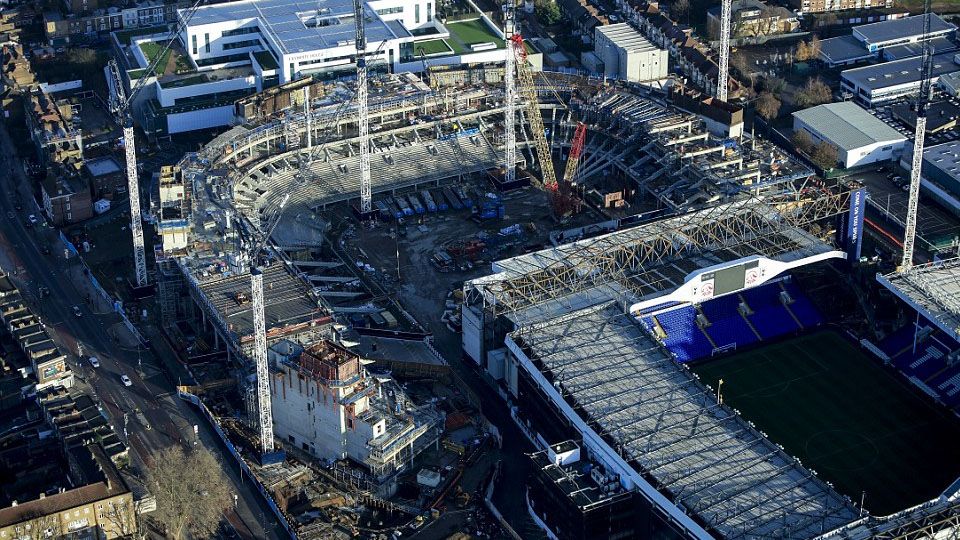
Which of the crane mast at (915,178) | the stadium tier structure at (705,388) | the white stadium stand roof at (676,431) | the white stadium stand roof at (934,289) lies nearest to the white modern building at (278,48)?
the stadium tier structure at (705,388)

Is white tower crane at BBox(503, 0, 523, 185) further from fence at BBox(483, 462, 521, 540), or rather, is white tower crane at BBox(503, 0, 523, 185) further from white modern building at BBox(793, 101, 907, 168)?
fence at BBox(483, 462, 521, 540)

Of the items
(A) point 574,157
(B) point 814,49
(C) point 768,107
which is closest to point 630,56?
(C) point 768,107

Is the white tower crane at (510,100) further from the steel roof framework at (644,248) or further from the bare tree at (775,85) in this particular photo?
the bare tree at (775,85)

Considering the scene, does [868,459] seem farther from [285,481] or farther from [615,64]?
[615,64]

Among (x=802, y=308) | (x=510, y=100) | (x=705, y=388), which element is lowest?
(x=802, y=308)

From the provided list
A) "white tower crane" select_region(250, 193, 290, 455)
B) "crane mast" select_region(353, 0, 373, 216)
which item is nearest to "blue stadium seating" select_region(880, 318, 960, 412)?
"crane mast" select_region(353, 0, 373, 216)

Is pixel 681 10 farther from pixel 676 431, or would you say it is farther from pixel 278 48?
pixel 676 431
